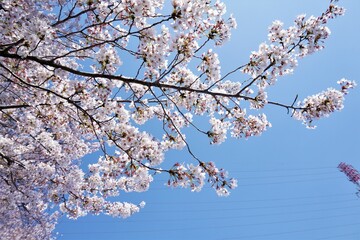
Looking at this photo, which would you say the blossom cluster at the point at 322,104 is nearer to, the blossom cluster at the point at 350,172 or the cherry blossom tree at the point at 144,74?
the cherry blossom tree at the point at 144,74

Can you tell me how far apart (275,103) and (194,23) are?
1.85 meters

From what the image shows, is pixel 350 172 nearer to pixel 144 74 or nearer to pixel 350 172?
pixel 350 172

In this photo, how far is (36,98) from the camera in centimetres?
587

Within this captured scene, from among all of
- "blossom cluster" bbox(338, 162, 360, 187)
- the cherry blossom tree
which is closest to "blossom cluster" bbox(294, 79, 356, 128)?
the cherry blossom tree

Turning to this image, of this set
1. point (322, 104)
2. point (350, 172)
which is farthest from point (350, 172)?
point (322, 104)

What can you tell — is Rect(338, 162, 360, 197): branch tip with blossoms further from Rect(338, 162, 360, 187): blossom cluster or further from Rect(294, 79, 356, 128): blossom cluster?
Rect(294, 79, 356, 128): blossom cluster

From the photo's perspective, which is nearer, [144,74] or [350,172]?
[144,74]

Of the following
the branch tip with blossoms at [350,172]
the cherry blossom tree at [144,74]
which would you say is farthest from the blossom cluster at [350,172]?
the cherry blossom tree at [144,74]

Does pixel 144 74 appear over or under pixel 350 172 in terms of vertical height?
under

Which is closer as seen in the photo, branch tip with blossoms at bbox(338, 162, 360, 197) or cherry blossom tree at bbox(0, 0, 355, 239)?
cherry blossom tree at bbox(0, 0, 355, 239)

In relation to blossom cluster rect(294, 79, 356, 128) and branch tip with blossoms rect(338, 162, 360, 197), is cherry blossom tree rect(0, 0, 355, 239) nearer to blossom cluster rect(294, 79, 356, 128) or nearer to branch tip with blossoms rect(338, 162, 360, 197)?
blossom cluster rect(294, 79, 356, 128)

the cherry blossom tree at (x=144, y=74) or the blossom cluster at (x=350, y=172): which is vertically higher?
the blossom cluster at (x=350, y=172)

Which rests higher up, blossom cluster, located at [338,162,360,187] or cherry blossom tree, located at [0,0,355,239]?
blossom cluster, located at [338,162,360,187]

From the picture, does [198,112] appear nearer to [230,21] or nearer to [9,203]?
[230,21]
